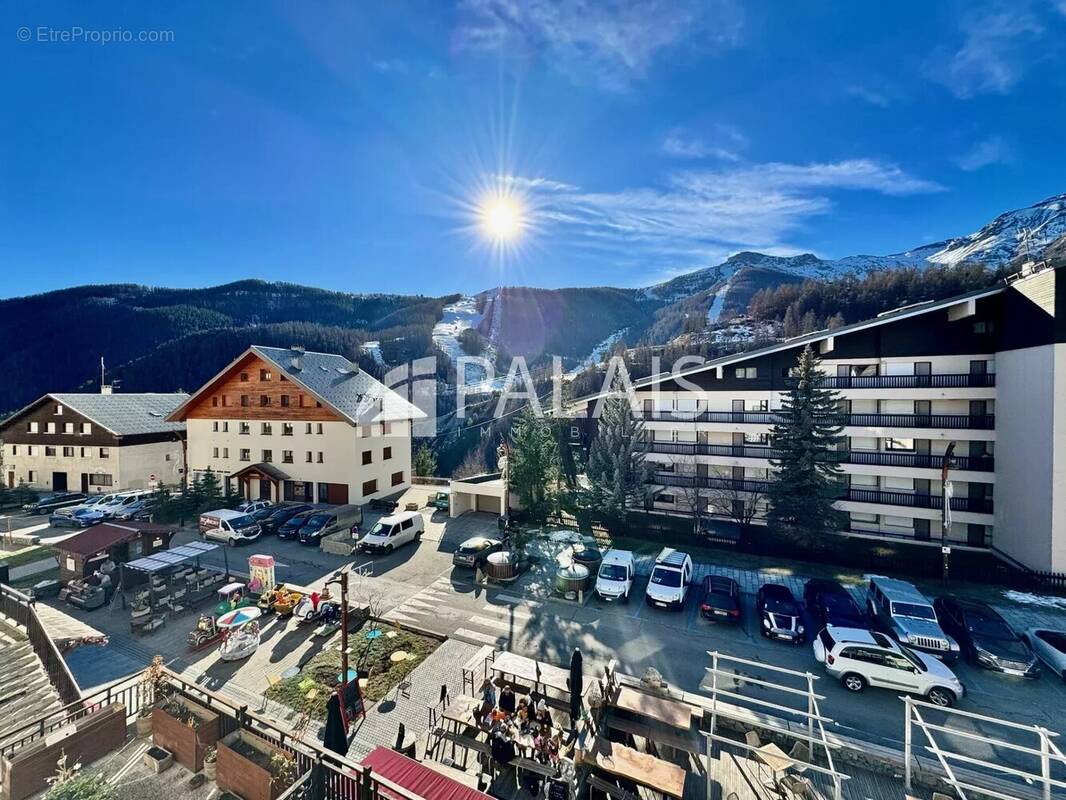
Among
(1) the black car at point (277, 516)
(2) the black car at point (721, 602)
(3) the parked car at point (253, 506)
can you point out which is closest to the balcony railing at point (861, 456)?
(2) the black car at point (721, 602)

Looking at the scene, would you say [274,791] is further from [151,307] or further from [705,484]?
[151,307]

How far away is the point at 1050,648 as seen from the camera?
13719 mm

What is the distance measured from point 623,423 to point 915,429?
15.3 meters

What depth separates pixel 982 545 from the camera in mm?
23391

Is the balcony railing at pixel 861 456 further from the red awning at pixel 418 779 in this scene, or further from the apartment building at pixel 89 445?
the apartment building at pixel 89 445

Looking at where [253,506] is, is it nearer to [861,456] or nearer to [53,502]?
[53,502]

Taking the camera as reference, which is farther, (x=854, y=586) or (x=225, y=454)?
(x=225, y=454)

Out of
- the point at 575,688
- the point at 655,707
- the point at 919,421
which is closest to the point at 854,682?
the point at 655,707

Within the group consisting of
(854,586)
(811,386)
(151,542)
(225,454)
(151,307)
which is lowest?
(854,586)

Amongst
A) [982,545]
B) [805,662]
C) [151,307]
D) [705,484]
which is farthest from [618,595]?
[151,307]

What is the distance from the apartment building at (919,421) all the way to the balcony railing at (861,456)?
0.06m

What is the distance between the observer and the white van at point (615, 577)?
59.7 ft

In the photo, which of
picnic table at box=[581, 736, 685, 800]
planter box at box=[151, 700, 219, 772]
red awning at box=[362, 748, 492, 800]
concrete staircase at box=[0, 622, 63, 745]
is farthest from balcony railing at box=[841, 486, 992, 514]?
concrete staircase at box=[0, 622, 63, 745]

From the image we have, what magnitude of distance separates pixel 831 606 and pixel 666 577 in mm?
5669
